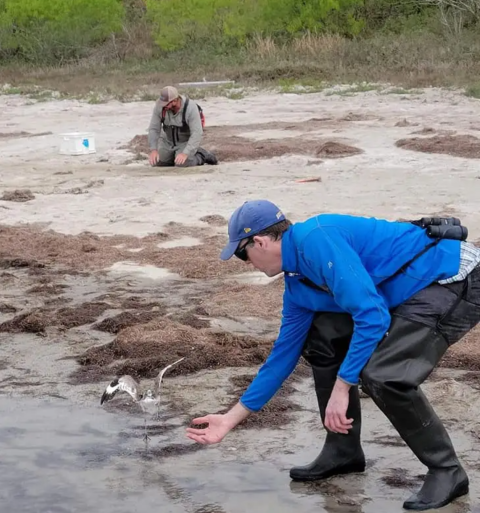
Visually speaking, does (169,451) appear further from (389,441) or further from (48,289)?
(48,289)

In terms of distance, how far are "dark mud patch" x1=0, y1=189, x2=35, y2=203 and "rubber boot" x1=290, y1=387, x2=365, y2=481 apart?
7932 millimetres

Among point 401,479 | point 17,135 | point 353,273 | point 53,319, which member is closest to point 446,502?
point 401,479

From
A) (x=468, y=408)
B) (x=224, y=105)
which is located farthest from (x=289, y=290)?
(x=224, y=105)

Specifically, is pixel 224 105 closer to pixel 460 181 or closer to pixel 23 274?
pixel 460 181

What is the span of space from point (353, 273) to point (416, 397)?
2.04ft

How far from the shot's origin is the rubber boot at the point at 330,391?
14.0 feet

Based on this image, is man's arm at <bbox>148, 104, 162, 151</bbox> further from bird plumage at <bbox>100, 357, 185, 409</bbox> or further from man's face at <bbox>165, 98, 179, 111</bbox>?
bird plumage at <bbox>100, 357, 185, 409</bbox>

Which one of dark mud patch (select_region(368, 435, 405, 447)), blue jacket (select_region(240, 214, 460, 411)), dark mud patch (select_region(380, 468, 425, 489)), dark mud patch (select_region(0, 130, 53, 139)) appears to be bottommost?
dark mud patch (select_region(0, 130, 53, 139))

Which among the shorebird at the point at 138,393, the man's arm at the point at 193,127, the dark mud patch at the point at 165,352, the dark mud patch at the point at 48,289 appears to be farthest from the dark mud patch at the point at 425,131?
the shorebird at the point at 138,393

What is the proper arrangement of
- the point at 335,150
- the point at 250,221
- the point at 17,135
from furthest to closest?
1. the point at 17,135
2. the point at 335,150
3. the point at 250,221

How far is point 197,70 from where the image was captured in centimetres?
3300

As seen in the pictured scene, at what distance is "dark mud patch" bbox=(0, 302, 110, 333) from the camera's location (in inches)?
290

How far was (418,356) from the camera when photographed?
4062 mm

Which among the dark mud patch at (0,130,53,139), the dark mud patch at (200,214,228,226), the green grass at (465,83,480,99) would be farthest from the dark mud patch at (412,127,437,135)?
the dark mud patch at (0,130,53,139)
